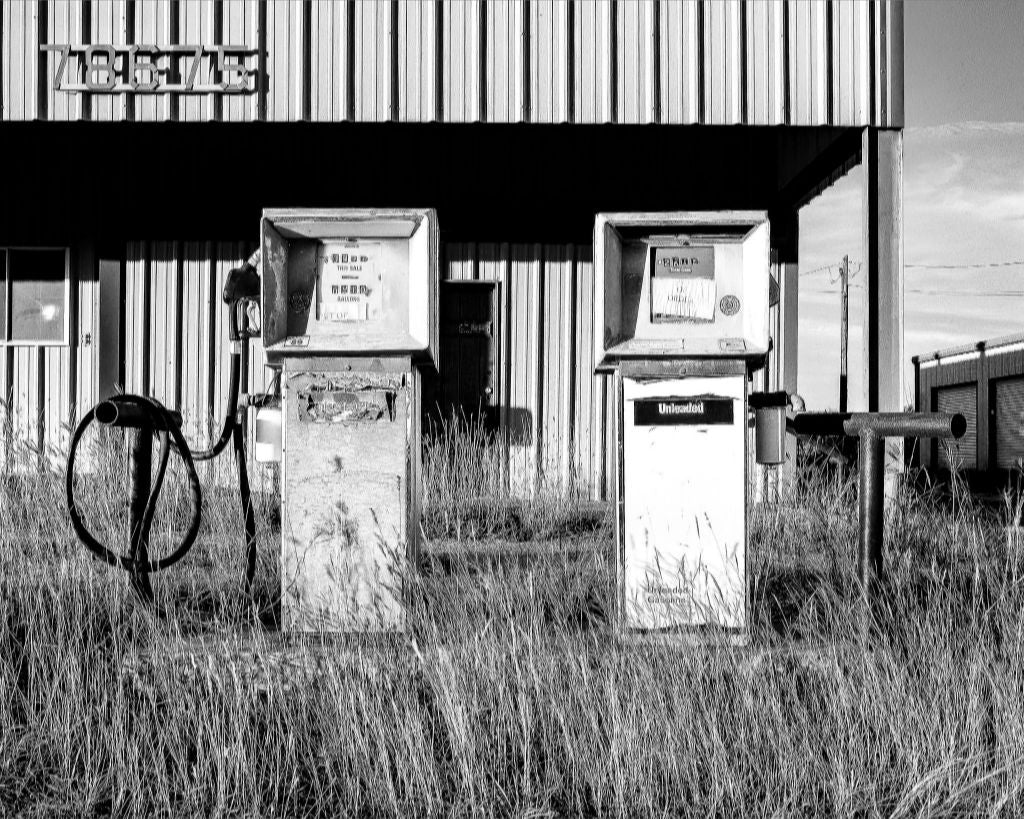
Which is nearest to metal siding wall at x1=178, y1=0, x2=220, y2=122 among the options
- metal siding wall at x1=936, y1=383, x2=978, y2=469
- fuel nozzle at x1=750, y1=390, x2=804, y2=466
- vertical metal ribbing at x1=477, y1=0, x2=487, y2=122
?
vertical metal ribbing at x1=477, y1=0, x2=487, y2=122

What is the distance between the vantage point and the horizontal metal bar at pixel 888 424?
14.6ft

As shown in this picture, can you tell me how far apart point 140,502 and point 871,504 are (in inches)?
124

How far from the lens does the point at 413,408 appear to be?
4395 mm

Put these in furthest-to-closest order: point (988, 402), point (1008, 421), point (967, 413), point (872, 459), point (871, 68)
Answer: point (967, 413), point (988, 402), point (1008, 421), point (871, 68), point (872, 459)

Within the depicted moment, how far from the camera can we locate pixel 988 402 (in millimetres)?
26547

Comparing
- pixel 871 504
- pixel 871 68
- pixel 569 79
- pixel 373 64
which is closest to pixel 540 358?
pixel 569 79

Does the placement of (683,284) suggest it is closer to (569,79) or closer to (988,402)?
(569,79)

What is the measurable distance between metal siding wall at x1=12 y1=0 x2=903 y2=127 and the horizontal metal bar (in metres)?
4.50

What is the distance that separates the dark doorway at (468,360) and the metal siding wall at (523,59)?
273 cm

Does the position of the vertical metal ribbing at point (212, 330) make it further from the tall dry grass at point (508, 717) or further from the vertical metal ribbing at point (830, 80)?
the tall dry grass at point (508, 717)

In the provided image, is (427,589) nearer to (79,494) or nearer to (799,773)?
(799,773)

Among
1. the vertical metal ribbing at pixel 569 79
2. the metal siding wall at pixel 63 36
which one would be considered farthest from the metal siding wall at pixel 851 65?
the metal siding wall at pixel 63 36

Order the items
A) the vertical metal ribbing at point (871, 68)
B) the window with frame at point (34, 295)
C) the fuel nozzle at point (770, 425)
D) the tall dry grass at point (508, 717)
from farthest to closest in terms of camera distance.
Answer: the window with frame at point (34, 295)
the vertical metal ribbing at point (871, 68)
the fuel nozzle at point (770, 425)
the tall dry grass at point (508, 717)

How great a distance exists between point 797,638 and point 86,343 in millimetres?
8931
